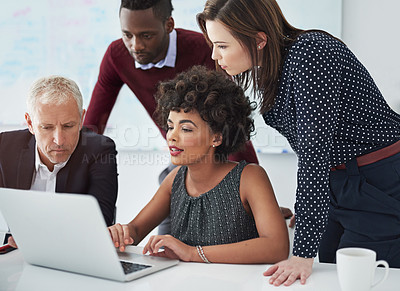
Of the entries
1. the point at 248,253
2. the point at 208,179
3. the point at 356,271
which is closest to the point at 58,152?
the point at 208,179

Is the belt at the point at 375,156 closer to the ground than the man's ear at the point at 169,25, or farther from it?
closer to the ground

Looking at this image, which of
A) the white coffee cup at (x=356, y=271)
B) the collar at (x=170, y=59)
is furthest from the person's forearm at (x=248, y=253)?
the collar at (x=170, y=59)

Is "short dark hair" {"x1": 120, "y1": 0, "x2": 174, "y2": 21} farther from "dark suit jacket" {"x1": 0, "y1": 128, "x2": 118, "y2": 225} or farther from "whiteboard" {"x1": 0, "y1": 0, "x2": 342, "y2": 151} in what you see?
"whiteboard" {"x1": 0, "y1": 0, "x2": 342, "y2": 151}

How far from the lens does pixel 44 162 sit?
61.4 inches

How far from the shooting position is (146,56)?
76.0 inches

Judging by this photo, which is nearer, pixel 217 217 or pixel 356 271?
pixel 356 271

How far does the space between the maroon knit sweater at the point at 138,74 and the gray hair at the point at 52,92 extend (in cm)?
54

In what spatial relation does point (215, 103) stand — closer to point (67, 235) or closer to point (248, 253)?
point (248, 253)

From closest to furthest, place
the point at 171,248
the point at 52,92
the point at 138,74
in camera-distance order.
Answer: the point at 171,248 < the point at 52,92 < the point at 138,74

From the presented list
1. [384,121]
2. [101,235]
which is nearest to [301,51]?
[384,121]

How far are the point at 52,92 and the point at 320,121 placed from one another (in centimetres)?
81

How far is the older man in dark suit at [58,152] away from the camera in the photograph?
4.80 ft

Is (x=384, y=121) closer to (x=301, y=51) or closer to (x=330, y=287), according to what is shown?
(x=301, y=51)

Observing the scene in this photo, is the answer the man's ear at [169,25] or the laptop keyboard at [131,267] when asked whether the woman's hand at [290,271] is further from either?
the man's ear at [169,25]
